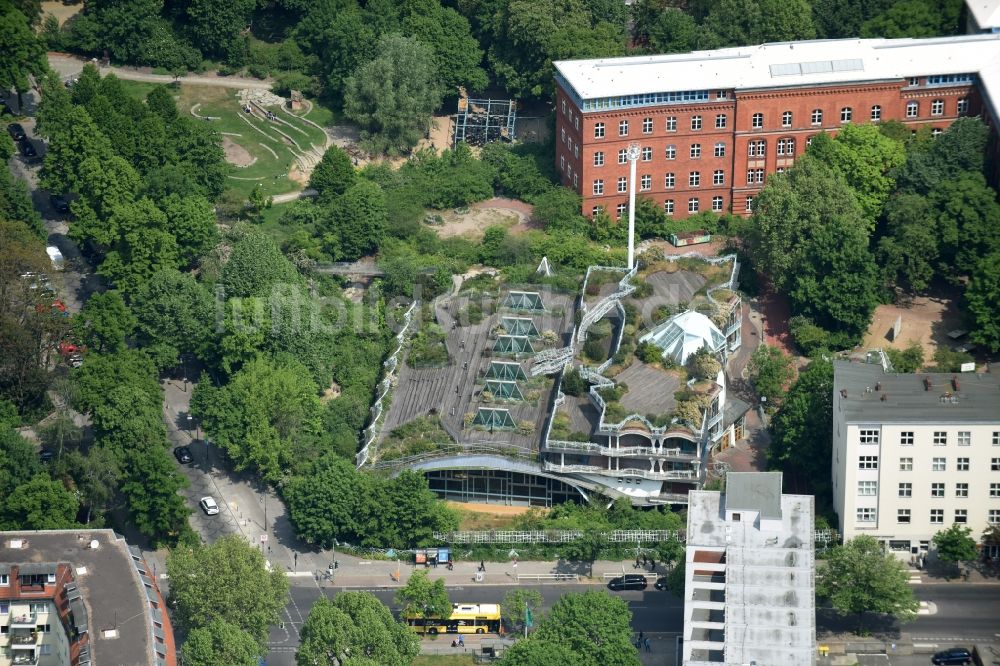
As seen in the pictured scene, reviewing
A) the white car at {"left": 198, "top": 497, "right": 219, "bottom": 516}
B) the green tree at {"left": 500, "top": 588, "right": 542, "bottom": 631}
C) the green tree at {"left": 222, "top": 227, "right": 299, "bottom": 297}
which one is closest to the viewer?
the green tree at {"left": 500, "top": 588, "right": 542, "bottom": 631}

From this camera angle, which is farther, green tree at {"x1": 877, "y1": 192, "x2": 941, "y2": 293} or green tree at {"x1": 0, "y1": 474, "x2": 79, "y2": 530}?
green tree at {"x1": 877, "y1": 192, "x2": 941, "y2": 293}

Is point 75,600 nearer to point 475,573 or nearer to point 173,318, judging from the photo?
point 475,573

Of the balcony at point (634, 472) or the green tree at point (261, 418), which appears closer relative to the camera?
the balcony at point (634, 472)

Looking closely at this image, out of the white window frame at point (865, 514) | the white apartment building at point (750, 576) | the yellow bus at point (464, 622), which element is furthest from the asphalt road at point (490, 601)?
the white window frame at point (865, 514)

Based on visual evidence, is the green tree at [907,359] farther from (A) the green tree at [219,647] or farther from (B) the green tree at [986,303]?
(A) the green tree at [219,647]

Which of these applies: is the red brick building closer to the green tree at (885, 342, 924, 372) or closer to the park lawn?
the park lawn

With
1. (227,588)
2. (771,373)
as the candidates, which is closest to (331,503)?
(227,588)

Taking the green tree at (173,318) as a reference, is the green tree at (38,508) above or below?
below

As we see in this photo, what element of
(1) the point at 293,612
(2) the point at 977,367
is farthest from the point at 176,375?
(2) the point at 977,367

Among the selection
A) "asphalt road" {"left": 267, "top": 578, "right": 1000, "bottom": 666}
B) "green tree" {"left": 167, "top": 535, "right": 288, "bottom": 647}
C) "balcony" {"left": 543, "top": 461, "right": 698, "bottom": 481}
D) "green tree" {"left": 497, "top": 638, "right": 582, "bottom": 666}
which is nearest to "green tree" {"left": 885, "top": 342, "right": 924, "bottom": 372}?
"balcony" {"left": 543, "top": 461, "right": 698, "bottom": 481}
